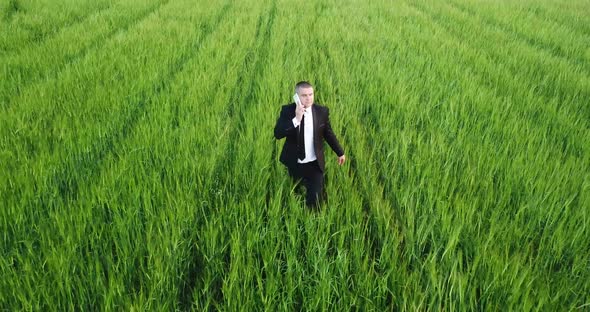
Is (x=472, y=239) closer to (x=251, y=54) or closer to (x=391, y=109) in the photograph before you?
(x=391, y=109)

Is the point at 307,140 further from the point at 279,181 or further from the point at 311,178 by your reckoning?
the point at 279,181

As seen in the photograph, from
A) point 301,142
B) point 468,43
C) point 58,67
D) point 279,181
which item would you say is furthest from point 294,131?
point 468,43

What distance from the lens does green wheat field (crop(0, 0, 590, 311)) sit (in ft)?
4.18

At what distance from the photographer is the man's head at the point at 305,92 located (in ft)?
4.79

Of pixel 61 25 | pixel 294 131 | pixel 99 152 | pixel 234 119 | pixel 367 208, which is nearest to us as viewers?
pixel 294 131

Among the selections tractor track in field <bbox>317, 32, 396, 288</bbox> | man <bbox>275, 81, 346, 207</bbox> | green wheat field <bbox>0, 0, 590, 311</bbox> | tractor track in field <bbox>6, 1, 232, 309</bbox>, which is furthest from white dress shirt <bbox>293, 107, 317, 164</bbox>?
tractor track in field <bbox>6, 1, 232, 309</bbox>

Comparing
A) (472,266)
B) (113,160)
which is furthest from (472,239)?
(113,160)

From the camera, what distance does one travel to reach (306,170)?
170 cm

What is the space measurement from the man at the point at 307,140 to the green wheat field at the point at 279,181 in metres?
0.12

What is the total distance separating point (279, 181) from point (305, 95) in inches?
24.2

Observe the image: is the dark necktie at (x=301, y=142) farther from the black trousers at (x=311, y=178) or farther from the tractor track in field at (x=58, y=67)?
the tractor track in field at (x=58, y=67)

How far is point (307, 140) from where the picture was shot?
162 centimetres

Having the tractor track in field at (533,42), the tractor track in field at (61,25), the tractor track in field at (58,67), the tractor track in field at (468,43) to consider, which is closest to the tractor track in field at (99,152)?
the tractor track in field at (58,67)

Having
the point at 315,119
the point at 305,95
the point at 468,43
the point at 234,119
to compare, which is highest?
the point at 468,43
